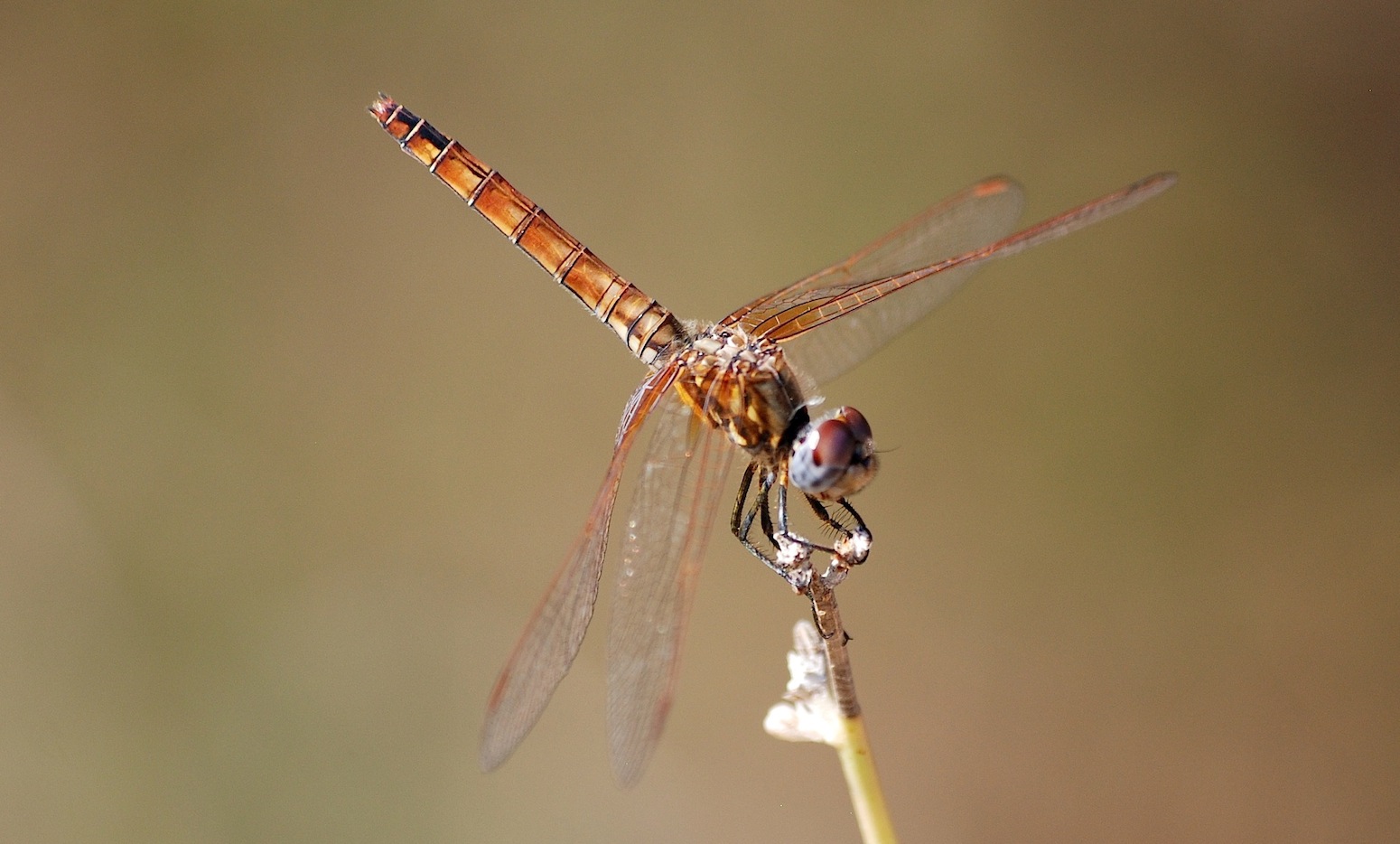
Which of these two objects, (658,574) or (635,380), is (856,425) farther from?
(635,380)

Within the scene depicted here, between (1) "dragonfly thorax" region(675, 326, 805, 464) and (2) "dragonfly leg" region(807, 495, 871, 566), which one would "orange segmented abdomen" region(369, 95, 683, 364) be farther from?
(2) "dragonfly leg" region(807, 495, 871, 566)

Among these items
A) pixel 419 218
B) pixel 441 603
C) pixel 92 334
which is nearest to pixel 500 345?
pixel 419 218

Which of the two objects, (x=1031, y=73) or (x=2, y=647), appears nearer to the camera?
(x=2, y=647)

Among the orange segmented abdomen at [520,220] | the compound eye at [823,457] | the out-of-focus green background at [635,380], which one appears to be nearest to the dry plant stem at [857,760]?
the compound eye at [823,457]

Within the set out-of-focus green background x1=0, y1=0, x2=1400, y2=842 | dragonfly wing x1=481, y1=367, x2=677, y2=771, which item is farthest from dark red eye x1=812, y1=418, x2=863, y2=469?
out-of-focus green background x1=0, y1=0, x2=1400, y2=842

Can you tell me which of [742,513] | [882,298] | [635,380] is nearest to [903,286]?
[882,298]

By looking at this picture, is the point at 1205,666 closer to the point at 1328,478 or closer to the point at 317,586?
the point at 1328,478

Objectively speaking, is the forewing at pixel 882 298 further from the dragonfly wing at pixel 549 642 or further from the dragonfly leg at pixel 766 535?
the dragonfly wing at pixel 549 642

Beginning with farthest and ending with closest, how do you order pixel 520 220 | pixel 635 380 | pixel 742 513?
pixel 635 380, pixel 520 220, pixel 742 513
